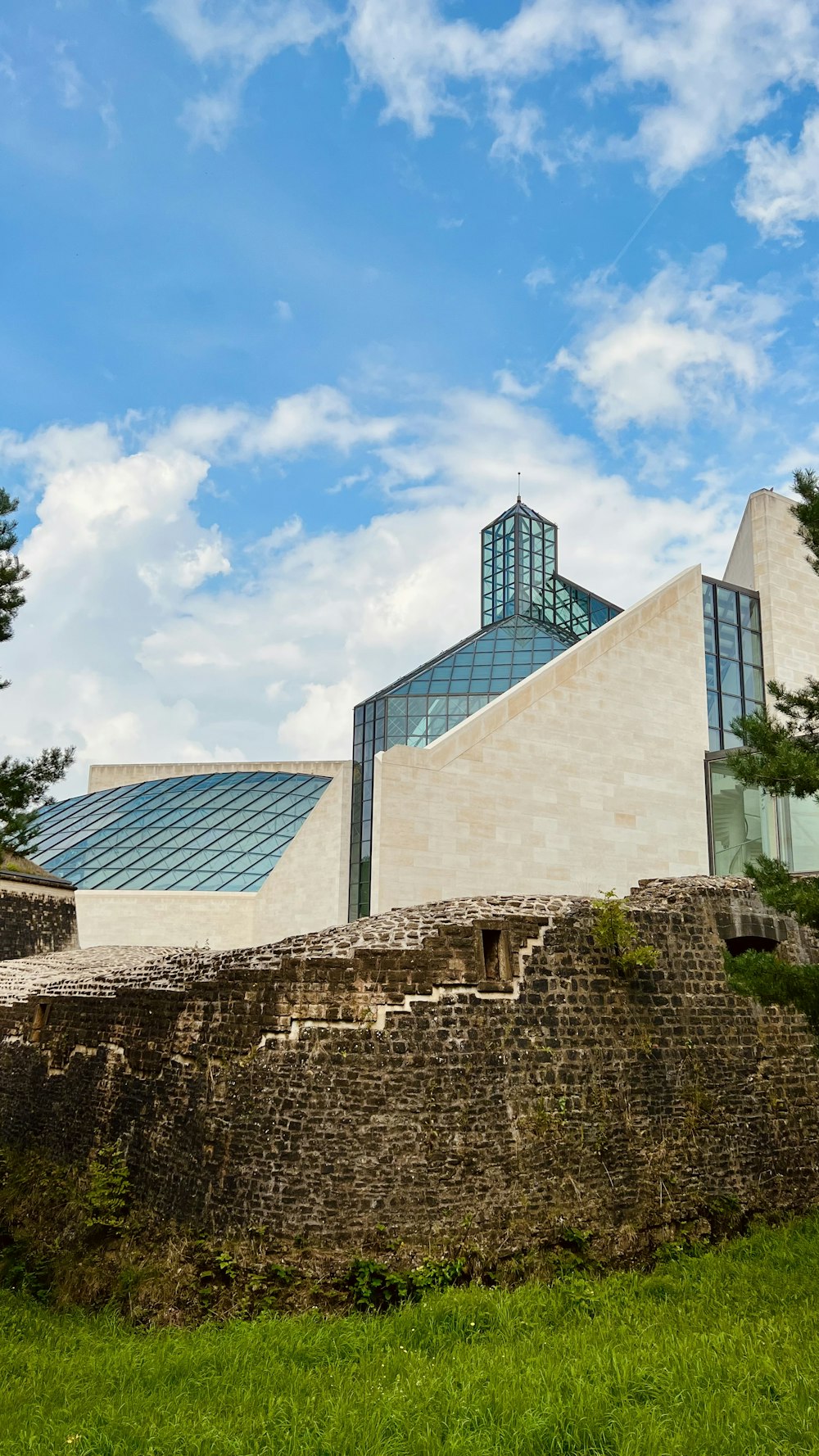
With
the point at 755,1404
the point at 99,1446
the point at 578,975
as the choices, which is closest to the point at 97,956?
the point at 578,975

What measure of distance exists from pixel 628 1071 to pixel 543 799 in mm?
10774

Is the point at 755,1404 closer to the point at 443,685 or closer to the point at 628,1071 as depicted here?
the point at 628,1071

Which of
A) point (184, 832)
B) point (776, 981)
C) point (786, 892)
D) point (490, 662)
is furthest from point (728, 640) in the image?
point (184, 832)

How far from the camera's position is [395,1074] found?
31.7ft

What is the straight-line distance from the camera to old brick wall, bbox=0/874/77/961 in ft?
67.1

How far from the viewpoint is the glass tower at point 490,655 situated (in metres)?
30.0

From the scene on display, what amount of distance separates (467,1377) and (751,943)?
283 inches

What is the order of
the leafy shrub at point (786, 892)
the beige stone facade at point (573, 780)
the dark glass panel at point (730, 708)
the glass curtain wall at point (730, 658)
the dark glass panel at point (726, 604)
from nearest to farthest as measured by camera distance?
the leafy shrub at point (786, 892) < the beige stone facade at point (573, 780) < the glass curtain wall at point (730, 658) < the dark glass panel at point (730, 708) < the dark glass panel at point (726, 604)

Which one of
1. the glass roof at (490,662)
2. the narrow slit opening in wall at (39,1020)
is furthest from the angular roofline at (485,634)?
the narrow slit opening in wall at (39,1020)

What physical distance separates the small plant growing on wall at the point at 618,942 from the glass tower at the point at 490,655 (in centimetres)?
1590

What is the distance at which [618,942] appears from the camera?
11062 millimetres

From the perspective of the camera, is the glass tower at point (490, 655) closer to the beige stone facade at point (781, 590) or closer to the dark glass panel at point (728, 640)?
the dark glass panel at point (728, 640)

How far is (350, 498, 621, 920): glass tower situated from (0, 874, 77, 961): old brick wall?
8.16 meters

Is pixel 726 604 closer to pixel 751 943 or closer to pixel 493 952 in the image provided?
pixel 751 943
